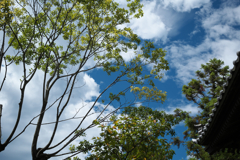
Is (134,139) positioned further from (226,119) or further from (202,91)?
(202,91)

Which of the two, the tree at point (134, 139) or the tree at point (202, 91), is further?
the tree at point (202, 91)

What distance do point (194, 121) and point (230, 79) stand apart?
1130 centimetres

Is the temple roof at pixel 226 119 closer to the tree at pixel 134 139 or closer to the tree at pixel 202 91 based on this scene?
the tree at pixel 134 139

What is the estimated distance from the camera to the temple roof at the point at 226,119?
3532mm

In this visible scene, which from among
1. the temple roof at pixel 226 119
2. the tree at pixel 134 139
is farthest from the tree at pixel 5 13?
the temple roof at pixel 226 119

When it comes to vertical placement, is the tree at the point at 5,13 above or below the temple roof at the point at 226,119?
above

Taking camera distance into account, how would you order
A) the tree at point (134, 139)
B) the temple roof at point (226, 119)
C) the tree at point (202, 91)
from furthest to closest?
the tree at point (202, 91), the tree at point (134, 139), the temple roof at point (226, 119)

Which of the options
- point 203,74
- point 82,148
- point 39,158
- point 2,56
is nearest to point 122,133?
point 82,148

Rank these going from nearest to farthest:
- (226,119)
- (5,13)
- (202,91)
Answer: (226,119) < (5,13) < (202,91)

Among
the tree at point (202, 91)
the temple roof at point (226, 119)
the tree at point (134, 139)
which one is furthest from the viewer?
the tree at point (202, 91)

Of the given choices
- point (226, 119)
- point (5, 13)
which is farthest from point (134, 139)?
point (5, 13)

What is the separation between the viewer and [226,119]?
4.23 m

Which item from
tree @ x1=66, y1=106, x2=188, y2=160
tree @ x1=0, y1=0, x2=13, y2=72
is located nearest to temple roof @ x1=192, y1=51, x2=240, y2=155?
tree @ x1=66, y1=106, x2=188, y2=160

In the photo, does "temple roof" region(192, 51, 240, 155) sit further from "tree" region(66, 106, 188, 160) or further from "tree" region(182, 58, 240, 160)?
"tree" region(182, 58, 240, 160)
